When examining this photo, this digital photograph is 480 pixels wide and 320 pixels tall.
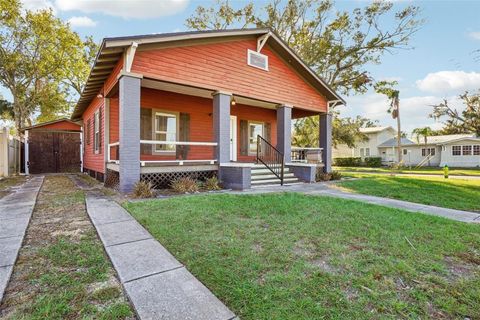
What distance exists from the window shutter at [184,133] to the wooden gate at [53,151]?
893 centimetres

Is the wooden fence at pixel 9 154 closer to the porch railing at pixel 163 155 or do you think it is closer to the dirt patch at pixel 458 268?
the porch railing at pixel 163 155

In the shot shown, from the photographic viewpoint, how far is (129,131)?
20.3 feet

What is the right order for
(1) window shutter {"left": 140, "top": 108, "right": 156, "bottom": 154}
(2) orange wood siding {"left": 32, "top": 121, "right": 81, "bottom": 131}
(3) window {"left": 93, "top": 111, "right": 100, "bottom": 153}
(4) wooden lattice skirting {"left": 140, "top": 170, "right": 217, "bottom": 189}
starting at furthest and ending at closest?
1. (2) orange wood siding {"left": 32, "top": 121, "right": 81, "bottom": 131}
2. (3) window {"left": 93, "top": 111, "right": 100, "bottom": 153}
3. (1) window shutter {"left": 140, "top": 108, "right": 156, "bottom": 154}
4. (4) wooden lattice skirting {"left": 140, "top": 170, "right": 217, "bottom": 189}

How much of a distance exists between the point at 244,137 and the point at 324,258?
9371 mm

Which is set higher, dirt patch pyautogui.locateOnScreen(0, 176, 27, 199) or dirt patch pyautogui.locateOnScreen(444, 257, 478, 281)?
dirt patch pyautogui.locateOnScreen(0, 176, 27, 199)

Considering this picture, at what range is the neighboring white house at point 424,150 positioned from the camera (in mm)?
26700

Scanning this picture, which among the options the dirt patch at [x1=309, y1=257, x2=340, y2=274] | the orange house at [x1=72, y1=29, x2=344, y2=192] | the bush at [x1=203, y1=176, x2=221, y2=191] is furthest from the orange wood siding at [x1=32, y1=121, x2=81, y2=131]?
the dirt patch at [x1=309, y1=257, x2=340, y2=274]

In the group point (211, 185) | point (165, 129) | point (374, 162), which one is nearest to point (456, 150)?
point (374, 162)

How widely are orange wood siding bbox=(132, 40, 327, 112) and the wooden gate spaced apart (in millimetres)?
11115

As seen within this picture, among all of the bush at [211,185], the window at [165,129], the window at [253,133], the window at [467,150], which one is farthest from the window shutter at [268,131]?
the window at [467,150]

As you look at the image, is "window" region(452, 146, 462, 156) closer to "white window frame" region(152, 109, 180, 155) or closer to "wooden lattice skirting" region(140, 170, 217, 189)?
"wooden lattice skirting" region(140, 170, 217, 189)

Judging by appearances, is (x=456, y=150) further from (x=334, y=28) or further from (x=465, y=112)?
(x=334, y=28)

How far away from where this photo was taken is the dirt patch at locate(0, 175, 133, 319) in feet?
5.66

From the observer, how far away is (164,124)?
31.1 ft
